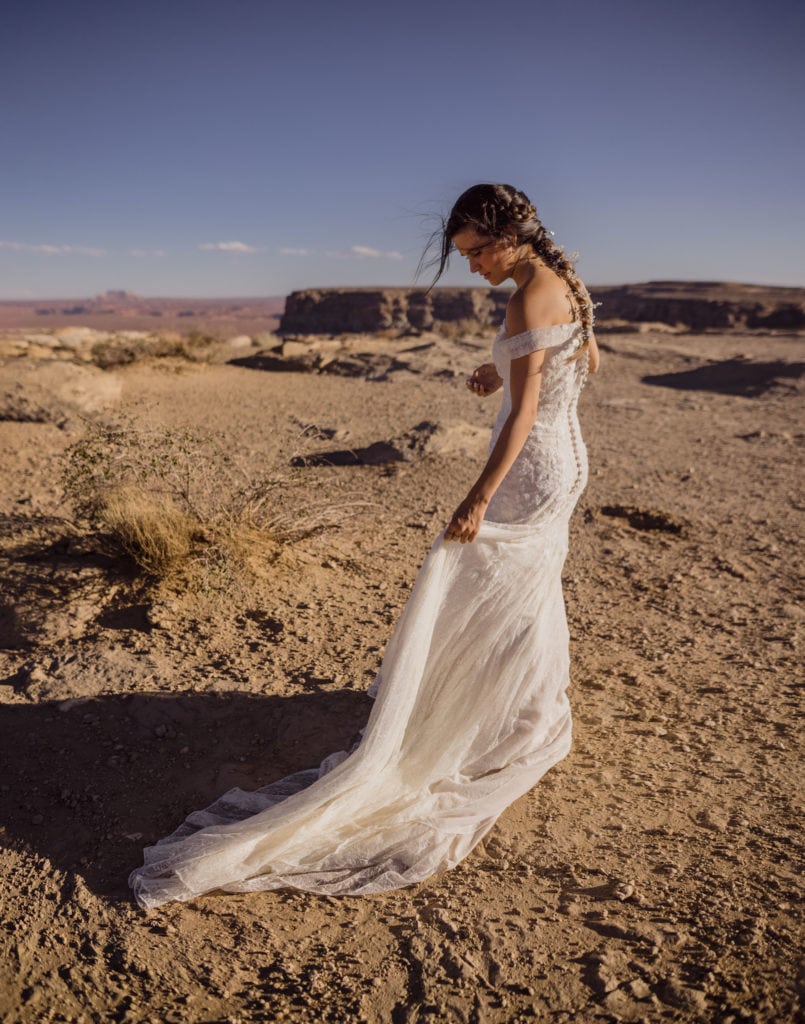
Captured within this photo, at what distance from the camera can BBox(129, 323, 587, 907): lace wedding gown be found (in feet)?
6.91

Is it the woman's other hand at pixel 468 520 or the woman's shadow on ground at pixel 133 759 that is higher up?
the woman's other hand at pixel 468 520

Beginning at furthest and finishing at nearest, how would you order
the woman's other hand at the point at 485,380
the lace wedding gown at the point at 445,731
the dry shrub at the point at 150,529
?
the dry shrub at the point at 150,529
the woman's other hand at the point at 485,380
the lace wedding gown at the point at 445,731

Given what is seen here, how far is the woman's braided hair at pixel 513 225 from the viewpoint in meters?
2.13

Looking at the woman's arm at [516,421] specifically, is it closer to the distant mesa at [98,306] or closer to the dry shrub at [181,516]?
the dry shrub at [181,516]

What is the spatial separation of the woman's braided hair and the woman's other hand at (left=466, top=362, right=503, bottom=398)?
46 cm

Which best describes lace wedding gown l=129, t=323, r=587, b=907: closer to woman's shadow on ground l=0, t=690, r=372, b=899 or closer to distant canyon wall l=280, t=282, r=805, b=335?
woman's shadow on ground l=0, t=690, r=372, b=899

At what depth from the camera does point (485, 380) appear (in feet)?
8.96

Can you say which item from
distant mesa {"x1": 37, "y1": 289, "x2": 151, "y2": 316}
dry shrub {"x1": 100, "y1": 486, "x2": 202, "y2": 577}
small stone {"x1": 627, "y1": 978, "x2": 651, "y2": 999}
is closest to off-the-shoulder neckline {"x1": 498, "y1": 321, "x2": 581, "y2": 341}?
small stone {"x1": 627, "y1": 978, "x2": 651, "y2": 999}

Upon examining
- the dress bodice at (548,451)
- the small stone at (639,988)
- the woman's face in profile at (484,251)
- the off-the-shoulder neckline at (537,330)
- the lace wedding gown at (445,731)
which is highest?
the woman's face in profile at (484,251)

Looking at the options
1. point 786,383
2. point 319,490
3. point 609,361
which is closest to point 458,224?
point 319,490

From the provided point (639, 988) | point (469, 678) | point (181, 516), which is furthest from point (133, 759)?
point (639, 988)

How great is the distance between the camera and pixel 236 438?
727cm

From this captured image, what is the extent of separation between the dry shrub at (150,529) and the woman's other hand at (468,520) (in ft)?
6.16

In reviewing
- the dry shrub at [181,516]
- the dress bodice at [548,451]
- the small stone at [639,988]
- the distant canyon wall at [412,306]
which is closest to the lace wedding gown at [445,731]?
the dress bodice at [548,451]
